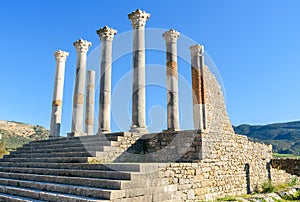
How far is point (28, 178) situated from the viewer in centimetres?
→ 966

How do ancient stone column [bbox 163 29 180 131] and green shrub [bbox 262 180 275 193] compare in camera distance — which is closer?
green shrub [bbox 262 180 275 193]

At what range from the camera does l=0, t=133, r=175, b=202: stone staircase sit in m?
6.86

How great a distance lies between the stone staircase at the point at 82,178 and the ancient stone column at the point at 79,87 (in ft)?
17.2

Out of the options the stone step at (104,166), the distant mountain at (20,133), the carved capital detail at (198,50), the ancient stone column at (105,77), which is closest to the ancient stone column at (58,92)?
the ancient stone column at (105,77)

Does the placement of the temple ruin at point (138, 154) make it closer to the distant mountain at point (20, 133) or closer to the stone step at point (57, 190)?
the stone step at point (57, 190)

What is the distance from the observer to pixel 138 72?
47.4ft

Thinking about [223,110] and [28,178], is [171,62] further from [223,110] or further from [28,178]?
[28,178]

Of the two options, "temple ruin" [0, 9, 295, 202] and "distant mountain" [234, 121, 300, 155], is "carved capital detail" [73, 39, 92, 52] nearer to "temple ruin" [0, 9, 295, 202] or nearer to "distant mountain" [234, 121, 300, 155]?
"temple ruin" [0, 9, 295, 202]

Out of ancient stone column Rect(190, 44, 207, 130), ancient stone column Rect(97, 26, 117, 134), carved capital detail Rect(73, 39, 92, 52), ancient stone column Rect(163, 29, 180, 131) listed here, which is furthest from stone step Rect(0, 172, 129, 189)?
carved capital detail Rect(73, 39, 92, 52)

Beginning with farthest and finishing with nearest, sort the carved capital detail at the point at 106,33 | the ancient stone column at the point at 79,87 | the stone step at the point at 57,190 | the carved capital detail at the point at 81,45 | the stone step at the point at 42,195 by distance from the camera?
the carved capital detail at the point at 81,45
the ancient stone column at the point at 79,87
the carved capital detail at the point at 106,33
the stone step at the point at 42,195
the stone step at the point at 57,190

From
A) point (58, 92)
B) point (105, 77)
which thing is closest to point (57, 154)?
point (105, 77)

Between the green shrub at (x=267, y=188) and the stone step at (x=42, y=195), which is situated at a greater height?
the stone step at (x=42, y=195)

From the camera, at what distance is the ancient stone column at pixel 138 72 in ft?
45.3

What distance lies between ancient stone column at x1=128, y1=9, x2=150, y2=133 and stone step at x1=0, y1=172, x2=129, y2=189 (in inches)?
213
